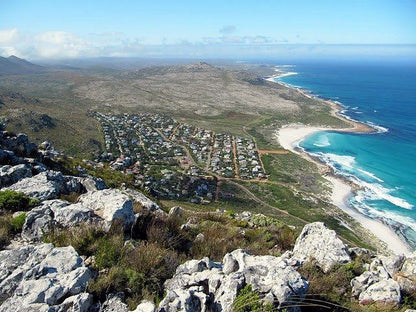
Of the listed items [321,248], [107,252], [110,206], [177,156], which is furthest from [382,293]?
[177,156]

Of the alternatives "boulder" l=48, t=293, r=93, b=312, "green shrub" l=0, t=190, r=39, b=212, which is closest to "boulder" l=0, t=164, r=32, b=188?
"green shrub" l=0, t=190, r=39, b=212

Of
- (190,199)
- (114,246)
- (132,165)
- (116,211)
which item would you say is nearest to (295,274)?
(114,246)

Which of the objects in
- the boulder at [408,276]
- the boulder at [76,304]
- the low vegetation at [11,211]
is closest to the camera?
the boulder at [76,304]

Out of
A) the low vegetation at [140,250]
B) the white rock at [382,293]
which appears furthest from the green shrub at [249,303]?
the white rock at [382,293]

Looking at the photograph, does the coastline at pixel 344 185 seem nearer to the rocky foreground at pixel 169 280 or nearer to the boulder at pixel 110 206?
the rocky foreground at pixel 169 280

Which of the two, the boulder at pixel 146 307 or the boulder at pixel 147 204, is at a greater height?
the boulder at pixel 146 307
